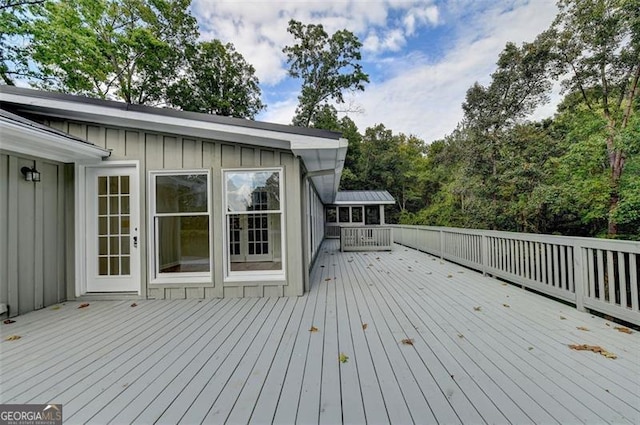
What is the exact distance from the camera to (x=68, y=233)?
400 cm

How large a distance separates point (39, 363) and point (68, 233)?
2.44m

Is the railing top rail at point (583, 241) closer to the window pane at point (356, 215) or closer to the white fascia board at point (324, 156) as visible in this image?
the white fascia board at point (324, 156)

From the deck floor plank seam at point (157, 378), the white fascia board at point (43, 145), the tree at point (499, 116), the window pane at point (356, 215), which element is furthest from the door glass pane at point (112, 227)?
the window pane at point (356, 215)

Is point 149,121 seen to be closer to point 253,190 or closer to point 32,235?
point 253,190

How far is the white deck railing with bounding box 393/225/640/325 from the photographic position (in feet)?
9.01

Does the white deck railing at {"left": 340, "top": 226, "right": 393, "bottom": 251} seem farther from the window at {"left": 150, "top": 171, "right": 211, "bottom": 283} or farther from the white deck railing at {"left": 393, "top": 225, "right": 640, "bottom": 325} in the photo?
the window at {"left": 150, "top": 171, "right": 211, "bottom": 283}

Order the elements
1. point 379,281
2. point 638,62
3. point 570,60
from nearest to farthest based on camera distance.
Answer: point 379,281, point 638,62, point 570,60

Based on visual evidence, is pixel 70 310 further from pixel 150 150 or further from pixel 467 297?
pixel 467 297

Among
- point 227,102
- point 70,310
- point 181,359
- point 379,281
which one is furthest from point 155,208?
point 227,102

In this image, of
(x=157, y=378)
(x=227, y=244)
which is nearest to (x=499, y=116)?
(x=227, y=244)

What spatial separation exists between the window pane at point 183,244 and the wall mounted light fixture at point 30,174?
1.51 meters

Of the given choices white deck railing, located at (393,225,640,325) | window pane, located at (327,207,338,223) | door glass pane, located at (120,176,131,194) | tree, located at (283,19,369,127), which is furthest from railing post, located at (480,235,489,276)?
tree, located at (283,19,369,127)

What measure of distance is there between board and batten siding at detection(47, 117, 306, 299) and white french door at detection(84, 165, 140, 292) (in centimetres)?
20

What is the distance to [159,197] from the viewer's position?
4164 mm
